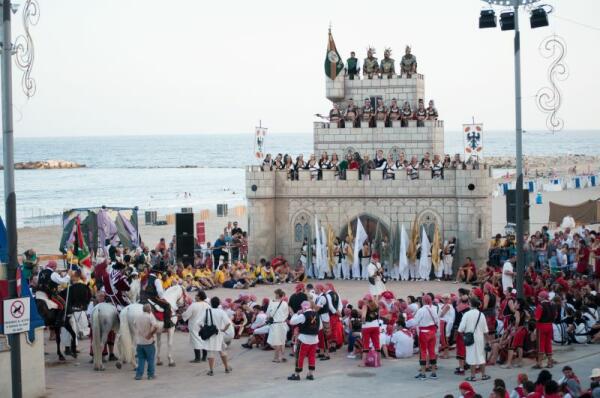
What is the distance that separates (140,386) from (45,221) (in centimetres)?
5146

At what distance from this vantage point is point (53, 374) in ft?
60.4

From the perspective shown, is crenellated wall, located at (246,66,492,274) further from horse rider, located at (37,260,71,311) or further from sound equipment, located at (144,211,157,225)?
sound equipment, located at (144,211,157,225)

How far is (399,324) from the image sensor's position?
1959 cm

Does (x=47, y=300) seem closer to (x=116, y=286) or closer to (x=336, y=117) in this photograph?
(x=116, y=286)

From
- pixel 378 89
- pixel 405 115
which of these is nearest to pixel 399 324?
pixel 405 115

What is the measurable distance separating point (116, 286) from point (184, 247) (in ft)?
34.0

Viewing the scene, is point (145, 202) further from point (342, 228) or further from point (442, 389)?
point (442, 389)

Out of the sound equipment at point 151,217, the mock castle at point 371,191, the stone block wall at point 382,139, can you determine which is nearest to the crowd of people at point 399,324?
the mock castle at point 371,191

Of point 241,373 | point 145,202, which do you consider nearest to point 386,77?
point 241,373

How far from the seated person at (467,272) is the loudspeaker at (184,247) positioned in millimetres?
8351

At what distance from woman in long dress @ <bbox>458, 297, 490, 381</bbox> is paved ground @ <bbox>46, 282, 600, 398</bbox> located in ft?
1.30

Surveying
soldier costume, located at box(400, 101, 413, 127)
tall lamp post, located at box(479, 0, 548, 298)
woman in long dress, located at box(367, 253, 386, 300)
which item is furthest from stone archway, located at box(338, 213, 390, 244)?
tall lamp post, located at box(479, 0, 548, 298)

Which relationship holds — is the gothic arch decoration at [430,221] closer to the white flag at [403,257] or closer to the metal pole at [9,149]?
the white flag at [403,257]

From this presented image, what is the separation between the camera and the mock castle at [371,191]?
30844mm
